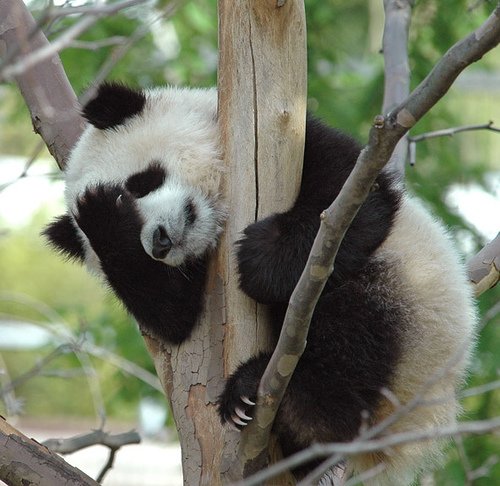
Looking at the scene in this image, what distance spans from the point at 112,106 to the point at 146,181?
32 cm

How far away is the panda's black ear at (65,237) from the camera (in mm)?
2920

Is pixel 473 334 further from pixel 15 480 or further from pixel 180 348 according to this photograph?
pixel 15 480

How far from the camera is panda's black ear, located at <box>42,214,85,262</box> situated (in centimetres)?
292

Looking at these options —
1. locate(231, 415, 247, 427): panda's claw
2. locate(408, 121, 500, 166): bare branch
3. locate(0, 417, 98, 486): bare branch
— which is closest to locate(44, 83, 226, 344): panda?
locate(231, 415, 247, 427): panda's claw

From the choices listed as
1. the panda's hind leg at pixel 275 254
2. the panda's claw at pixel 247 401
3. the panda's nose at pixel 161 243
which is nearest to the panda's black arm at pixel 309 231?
the panda's hind leg at pixel 275 254

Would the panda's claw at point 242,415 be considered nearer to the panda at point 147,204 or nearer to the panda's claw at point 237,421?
the panda's claw at point 237,421

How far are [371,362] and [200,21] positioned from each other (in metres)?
3.57

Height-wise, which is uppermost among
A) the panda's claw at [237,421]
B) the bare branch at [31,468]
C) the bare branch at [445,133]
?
the bare branch at [445,133]

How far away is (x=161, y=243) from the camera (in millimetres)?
2455

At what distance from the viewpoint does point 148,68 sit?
5.52 meters

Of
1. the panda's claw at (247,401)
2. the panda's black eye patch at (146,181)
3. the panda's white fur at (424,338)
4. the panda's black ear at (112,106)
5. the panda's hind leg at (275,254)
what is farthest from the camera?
the panda's black ear at (112,106)

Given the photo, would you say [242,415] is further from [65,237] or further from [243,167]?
[65,237]

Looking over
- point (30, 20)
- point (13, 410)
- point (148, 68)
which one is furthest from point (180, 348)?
point (148, 68)

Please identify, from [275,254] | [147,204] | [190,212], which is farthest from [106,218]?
[275,254]
